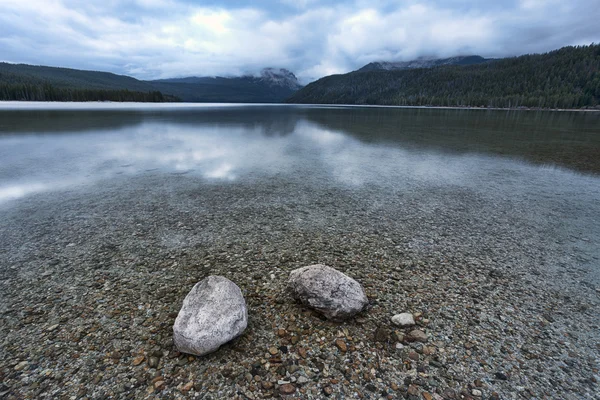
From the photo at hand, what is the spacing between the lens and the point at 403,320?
235 inches

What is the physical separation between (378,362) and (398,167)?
16.2 metres

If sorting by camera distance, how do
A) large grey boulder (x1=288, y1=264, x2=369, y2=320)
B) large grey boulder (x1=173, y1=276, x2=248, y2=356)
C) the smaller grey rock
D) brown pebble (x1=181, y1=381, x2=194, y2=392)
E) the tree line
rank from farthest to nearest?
the tree line < large grey boulder (x1=288, y1=264, x2=369, y2=320) < the smaller grey rock < large grey boulder (x1=173, y1=276, x2=248, y2=356) < brown pebble (x1=181, y1=381, x2=194, y2=392)

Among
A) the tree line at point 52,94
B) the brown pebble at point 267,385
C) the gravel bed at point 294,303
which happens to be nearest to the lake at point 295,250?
the gravel bed at point 294,303

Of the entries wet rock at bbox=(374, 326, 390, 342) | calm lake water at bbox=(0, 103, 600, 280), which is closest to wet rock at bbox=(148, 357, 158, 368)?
wet rock at bbox=(374, 326, 390, 342)

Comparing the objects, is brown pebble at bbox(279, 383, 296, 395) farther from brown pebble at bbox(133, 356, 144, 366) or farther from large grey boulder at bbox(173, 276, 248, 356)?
brown pebble at bbox(133, 356, 144, 366)

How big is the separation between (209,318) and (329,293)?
2.46 m

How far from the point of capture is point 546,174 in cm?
1820

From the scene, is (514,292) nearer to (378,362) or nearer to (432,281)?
(432,281)

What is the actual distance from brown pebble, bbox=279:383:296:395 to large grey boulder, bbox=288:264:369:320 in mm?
1674

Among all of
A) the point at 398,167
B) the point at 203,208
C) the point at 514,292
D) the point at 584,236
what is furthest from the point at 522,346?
the point at 398,167

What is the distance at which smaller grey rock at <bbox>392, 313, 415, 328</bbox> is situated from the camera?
233 inches

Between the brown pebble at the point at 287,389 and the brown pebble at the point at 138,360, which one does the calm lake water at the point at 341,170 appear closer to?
the brown pebble at the point at 138,360

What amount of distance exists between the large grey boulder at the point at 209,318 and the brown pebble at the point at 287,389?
51.4 inches

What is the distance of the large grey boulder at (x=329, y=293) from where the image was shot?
237 inches
